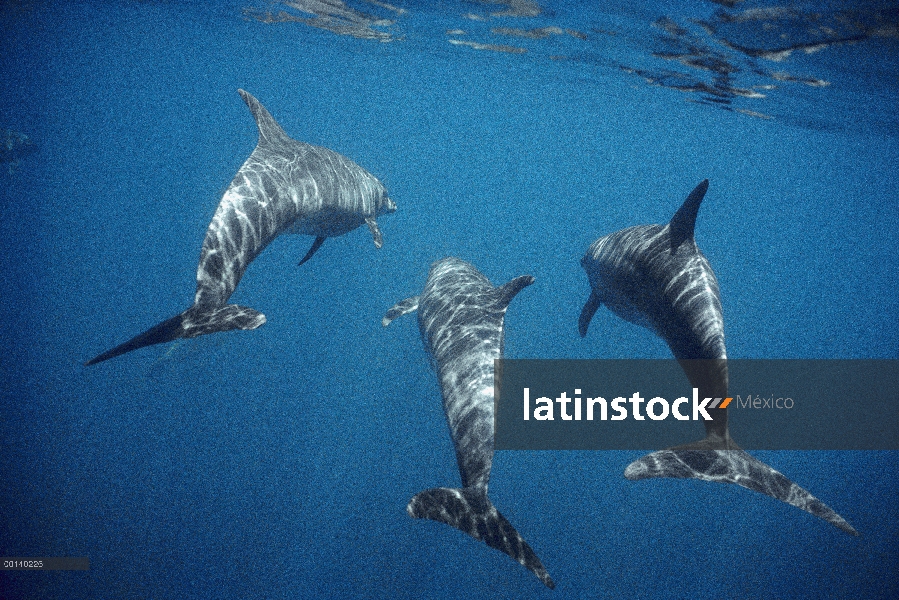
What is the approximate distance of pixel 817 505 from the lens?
201 inches

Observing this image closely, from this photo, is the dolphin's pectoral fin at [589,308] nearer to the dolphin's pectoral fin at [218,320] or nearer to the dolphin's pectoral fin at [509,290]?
the dolphin's pectoral fin at [509,290]

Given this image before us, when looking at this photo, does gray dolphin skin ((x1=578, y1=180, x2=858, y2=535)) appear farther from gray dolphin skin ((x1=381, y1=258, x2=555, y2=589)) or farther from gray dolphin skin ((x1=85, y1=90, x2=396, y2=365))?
gray dolphin skin ((x1=85, y1=90, x2=396, y2=365))

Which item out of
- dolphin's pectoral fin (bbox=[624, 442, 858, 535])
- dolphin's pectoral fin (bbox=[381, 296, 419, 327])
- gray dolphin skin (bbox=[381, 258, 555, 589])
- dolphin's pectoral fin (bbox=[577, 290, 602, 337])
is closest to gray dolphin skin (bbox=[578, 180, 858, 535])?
dolphin's pectoral fin (bbox=[624, 442, 858, 535])

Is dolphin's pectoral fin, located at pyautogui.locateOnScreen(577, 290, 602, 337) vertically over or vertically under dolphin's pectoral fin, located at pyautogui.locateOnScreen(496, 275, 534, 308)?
under

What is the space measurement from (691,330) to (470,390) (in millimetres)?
3363

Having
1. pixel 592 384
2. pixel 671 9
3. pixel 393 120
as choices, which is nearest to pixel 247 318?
pixel 671 9

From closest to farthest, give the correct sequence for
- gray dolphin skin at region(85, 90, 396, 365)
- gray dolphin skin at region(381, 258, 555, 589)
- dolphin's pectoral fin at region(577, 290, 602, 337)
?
gray dolphin skin at region(381, 258, 555, 589)
gray dolphin skin at region(85, 90, 396, 365)
dolphin's pectoral fin at region(577, 290, 602, 337)

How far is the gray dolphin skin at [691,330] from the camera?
5.47 m

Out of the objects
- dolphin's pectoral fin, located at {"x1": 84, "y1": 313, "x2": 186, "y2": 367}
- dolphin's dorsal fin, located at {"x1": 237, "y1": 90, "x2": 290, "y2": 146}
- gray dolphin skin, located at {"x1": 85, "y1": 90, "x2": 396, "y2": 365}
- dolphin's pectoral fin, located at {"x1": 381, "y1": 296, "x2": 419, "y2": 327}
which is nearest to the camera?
dolphin's pectoral fin, located at {"x1": 84, "y1": 313, "x2": 186, "y2": 367}

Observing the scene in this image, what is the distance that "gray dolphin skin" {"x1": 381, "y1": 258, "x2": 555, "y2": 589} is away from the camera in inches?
191

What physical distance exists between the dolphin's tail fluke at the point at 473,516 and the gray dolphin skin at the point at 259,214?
310cm

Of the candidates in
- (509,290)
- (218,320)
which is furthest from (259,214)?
(509,290)

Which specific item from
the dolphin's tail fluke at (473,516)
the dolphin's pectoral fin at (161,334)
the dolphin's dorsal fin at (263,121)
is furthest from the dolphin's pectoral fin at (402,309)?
the dolphin's tail fluke at (473,516)

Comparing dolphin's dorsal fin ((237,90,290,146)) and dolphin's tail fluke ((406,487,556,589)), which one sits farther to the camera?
dolphin's dorsal fin ((237,90,290,146))
